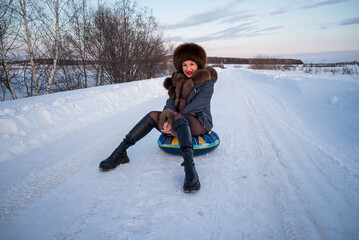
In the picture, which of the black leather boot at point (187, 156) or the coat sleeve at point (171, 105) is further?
the coat sleeve at point (171, 105)

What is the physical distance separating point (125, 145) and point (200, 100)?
112 centimetres

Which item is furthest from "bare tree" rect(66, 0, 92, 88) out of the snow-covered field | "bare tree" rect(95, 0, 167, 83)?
the snow-covered field

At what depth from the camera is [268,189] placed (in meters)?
1.70

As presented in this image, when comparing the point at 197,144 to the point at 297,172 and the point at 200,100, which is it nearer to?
the point at 200,100

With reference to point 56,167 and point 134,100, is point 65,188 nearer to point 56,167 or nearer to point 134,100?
point 56,167

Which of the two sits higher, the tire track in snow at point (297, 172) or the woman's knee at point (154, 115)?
the woman's knee at point (154, 115)

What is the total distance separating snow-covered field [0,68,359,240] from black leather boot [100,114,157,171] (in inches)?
3.6

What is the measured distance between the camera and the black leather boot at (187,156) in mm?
1672

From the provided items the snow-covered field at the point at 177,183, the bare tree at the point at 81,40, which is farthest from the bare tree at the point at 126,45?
the snow-covered field at the point at 177,183

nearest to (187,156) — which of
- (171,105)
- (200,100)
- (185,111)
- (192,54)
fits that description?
(185,111)

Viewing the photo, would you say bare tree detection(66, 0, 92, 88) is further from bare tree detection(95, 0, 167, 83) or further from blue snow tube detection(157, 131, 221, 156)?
blue snow tube detection(157, 131, 221, 156)

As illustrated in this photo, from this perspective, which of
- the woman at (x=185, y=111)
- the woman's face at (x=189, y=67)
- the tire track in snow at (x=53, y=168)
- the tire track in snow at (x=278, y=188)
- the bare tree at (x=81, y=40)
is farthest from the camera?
the bare tree at (x=81, y=40)

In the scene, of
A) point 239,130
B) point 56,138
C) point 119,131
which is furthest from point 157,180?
point 56,138

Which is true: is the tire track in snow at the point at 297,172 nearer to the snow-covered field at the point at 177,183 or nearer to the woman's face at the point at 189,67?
the snow-covered field at the point at 177,183
